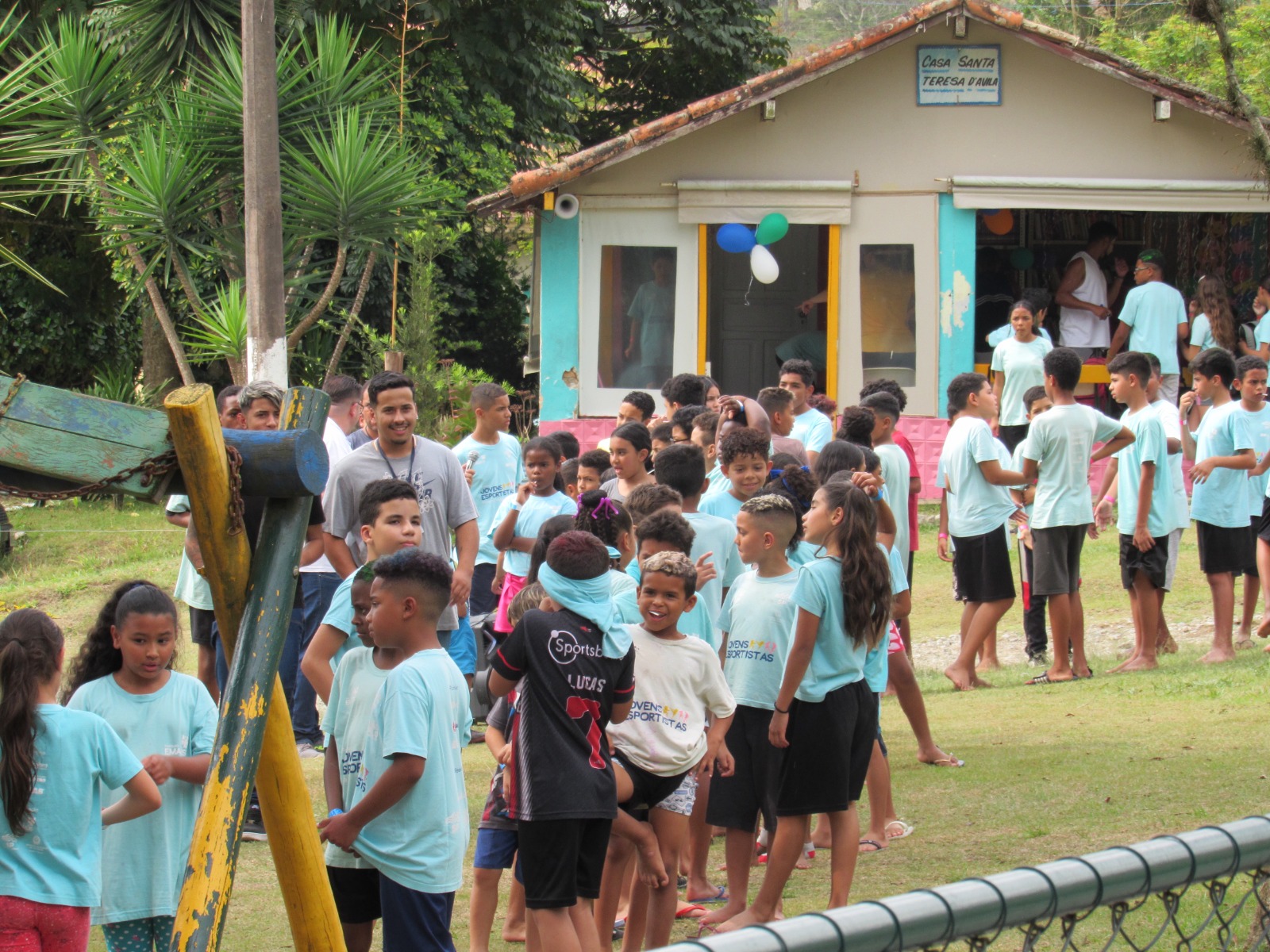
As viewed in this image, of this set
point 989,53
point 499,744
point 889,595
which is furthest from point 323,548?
point 989,53

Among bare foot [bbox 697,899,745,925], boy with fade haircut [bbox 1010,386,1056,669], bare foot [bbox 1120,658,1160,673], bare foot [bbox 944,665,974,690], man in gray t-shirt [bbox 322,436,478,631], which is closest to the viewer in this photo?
bare foot [bbox 697,899,745,925]

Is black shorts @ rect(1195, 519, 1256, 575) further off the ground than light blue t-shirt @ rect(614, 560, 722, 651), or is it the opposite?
light blue t-shirt @ rect(614, 560, 722, 651)

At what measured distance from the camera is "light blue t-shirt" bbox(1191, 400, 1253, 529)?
8680mm

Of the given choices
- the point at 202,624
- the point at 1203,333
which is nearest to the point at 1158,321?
the point at 1203,333

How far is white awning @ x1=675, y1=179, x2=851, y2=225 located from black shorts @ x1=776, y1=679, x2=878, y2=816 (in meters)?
9.99

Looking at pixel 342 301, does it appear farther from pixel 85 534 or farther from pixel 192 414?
pixel 192 414

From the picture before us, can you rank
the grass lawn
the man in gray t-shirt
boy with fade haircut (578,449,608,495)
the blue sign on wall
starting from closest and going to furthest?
the grass lawn → the man in gray t-shirt → boy with fade haircut (578,449,608,495) → the blue sign on wall

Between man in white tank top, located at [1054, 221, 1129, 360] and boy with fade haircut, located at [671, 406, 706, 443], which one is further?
man in white tank top, located at [1054, 221, 1129, 360]

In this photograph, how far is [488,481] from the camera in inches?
→ 320

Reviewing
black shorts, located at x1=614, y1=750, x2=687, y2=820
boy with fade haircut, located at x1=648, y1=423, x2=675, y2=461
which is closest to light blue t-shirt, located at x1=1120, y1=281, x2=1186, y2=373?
boy with fade haircut, located at x1=648, y1=423, x2=675, y2=461

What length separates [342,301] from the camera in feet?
54.3

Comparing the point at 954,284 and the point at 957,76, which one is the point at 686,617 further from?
the point at 957,76

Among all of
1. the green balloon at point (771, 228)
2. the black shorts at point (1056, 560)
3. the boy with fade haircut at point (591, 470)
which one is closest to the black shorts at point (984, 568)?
the black shorts at point (1056, 560)

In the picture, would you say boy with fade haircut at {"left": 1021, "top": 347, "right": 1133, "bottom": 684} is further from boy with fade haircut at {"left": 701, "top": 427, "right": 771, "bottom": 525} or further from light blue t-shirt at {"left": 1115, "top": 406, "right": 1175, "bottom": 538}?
boy with fade haircut at {"left": 701, "top": 427, "right": 771, "bottom": 525}
